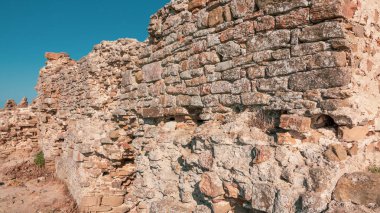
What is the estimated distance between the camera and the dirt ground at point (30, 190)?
671 centimetres

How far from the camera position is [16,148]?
10984 mm

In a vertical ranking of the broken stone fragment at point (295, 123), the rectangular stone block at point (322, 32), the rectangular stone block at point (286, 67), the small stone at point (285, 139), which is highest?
the rectangular stone block at point (322, 32)

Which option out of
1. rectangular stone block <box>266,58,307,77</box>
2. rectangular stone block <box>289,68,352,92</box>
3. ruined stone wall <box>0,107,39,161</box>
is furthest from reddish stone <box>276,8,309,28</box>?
ruined stone wall <box>0,107,39,161</box>

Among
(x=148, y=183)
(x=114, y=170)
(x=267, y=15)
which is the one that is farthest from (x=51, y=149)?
(x=267, y=15)

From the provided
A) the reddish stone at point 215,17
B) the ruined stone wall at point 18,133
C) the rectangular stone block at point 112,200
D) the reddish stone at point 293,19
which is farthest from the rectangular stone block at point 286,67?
the ruined stone wall at point 18,133

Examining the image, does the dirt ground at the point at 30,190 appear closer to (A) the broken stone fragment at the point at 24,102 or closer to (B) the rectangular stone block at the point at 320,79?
(B) the rectangular stone block at the point at 320,79

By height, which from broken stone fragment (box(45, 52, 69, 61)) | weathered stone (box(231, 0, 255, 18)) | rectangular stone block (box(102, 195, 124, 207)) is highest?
broken stone fragment (box(45, 52, 69, 61))

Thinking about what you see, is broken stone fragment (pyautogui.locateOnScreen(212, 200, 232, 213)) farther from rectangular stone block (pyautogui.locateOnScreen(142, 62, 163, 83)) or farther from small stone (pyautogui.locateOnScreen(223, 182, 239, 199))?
rectangular stone block (pyautogui.locateOnScreen(142, 62, 163, 83))

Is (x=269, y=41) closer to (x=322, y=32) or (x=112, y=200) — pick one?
(x=322, y=32)

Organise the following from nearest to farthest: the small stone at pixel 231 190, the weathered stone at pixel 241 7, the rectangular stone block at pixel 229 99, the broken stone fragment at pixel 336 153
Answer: the broken stone fragment at pixel 336 153
the small stone at pixel 231 190
the weathered stone at pixel 241 7
the rectangular stone block at pixel 229 99

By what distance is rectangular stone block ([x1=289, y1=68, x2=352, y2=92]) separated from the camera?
2.55 meters

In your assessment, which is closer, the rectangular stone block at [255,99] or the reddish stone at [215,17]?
the rectangular stone block at [255,99]

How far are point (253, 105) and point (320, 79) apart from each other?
2.48ft

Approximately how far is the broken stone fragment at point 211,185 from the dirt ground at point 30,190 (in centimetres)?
395
